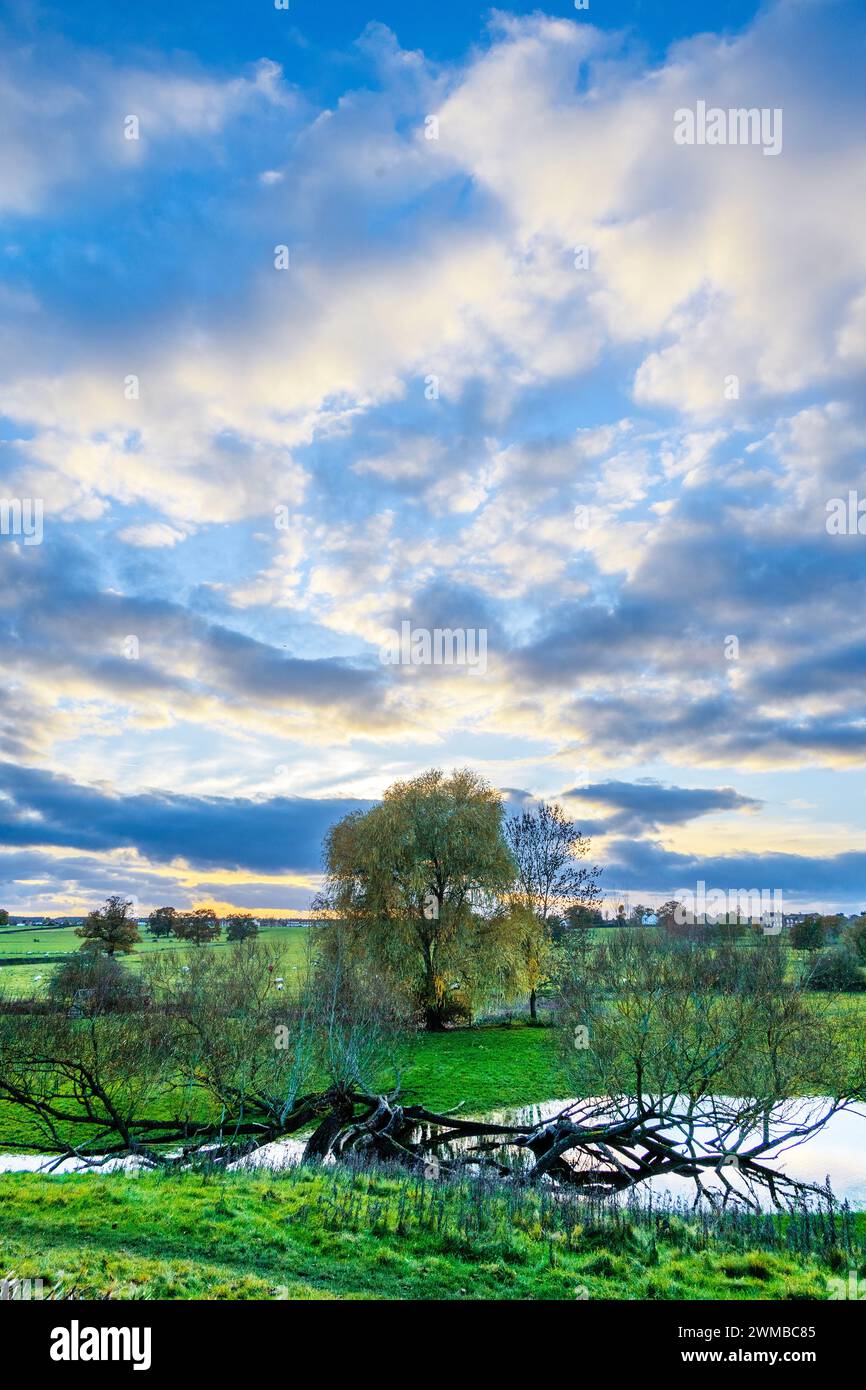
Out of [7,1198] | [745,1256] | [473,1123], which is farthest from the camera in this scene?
[473,1123]

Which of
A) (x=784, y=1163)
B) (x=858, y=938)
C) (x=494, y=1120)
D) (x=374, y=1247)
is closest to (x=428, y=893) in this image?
(x=494, y=1120)

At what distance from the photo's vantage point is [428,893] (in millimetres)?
44750

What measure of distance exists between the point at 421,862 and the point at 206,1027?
23.4m

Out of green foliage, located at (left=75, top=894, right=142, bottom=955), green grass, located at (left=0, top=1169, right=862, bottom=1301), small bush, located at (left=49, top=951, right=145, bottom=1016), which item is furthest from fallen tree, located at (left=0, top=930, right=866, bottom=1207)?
green foliage, located at (left=75, top=894, right=142, bottom=955)

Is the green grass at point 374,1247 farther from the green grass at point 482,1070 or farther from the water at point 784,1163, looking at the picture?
the green grass at point 482,1070

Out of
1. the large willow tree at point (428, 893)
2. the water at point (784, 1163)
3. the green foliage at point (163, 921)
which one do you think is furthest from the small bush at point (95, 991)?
the green foliage at point (163, 921)

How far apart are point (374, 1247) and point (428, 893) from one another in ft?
111

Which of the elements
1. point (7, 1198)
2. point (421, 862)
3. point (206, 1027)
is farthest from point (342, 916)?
point (7, 1198)

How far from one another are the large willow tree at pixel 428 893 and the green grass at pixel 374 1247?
1105 inches

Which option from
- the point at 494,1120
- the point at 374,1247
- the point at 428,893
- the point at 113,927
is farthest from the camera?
the point at 113,927

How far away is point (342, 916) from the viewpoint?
1756 inches

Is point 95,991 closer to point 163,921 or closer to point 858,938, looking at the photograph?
point 858,938

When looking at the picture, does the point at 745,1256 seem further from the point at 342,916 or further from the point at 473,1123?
the point at 342,916

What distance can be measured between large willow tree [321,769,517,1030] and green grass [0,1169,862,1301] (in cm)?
2807
